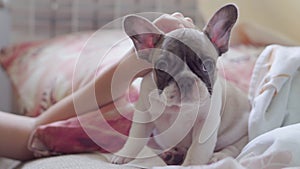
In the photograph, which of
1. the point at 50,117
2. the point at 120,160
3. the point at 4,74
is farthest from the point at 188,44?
the point at 4,74

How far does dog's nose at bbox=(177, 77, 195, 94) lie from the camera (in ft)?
2.51

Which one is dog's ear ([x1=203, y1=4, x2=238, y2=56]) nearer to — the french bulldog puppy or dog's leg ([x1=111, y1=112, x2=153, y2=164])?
the french bulldog puppy

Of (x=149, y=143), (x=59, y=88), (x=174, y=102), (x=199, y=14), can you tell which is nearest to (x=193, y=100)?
(x=174, y=102)

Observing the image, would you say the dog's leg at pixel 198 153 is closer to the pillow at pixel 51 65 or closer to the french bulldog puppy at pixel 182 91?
the french bulldog puppy at pixel 182 91

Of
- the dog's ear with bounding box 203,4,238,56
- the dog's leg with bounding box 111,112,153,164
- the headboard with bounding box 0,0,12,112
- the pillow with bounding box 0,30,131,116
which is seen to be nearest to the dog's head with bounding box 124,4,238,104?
the dog's ear with bounding box 203,4,238,56

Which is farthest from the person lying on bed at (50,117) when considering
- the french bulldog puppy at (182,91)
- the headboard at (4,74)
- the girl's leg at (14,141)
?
the headboard at (4,74)

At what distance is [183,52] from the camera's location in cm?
77

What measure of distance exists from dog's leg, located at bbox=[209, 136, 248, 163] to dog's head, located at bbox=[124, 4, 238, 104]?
A: 124 millimetres

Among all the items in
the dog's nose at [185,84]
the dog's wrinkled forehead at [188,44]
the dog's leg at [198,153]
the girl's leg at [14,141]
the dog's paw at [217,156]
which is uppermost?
the dog's wrinkled forehead at [188,44]

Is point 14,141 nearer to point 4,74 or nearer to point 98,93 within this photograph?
point 98,93

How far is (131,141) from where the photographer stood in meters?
0.87

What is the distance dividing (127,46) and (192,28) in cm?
21

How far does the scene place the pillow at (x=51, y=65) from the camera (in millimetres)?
1295

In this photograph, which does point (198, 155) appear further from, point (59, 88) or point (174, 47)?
point (59, 88)
